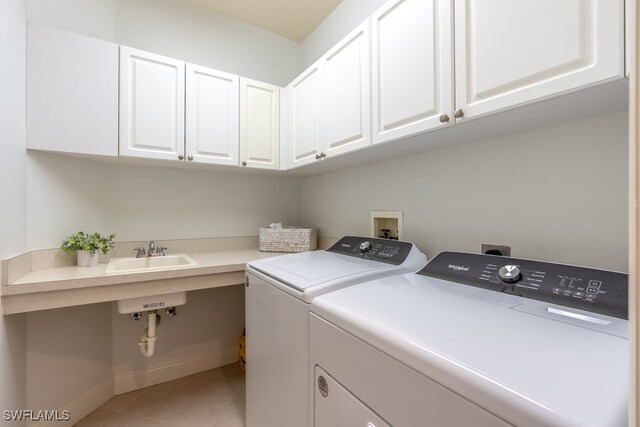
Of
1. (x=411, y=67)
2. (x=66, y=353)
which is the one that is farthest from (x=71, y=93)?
(x=411, y=67)

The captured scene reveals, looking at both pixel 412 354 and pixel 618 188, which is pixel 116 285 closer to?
pixel 412 354

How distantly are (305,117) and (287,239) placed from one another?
93 cm

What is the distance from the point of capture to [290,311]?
1072 mm

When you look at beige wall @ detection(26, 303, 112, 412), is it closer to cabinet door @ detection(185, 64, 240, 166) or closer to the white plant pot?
the white plant pot

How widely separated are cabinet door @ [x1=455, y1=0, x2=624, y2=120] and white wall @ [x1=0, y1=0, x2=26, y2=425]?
76.4 inches

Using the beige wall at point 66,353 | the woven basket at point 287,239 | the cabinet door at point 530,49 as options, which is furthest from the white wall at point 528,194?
the beige wall at point 66,353

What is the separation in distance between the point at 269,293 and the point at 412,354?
789 millimetres

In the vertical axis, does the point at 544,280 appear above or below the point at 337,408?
above

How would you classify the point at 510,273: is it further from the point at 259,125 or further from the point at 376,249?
the point at 259,125

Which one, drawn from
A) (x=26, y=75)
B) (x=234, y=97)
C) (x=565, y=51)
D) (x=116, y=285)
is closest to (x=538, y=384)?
(x=565, y=51)

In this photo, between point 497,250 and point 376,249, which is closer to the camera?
point 497,250

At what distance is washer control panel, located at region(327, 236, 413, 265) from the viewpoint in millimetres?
1399

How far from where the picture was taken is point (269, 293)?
1.26 m

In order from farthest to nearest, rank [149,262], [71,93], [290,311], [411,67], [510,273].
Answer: [149,262] → [71,93] → [411,67] → [290,311] → [510,273]
